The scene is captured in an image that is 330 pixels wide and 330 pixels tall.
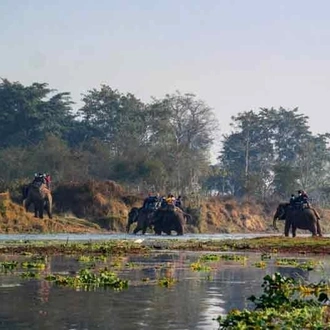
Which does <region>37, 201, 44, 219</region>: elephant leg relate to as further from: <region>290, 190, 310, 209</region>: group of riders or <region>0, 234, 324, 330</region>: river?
<region>0, 234, 324, 330</region>: river

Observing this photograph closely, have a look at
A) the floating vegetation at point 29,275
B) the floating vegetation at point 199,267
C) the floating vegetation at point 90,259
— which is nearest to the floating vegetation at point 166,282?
the floating vegetation at point 29,275

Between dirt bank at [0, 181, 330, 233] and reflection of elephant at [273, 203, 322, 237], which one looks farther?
dirt bank at [0, 181, 330, 233]

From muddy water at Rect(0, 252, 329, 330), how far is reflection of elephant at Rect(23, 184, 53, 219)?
3975 centimetres

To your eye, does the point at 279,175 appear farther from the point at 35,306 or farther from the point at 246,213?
the point at 35,306

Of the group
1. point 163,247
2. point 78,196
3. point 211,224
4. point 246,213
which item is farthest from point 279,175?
point 163,247

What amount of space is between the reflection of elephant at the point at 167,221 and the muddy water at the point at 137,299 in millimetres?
37095

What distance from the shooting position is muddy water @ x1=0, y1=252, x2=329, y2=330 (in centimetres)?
1980

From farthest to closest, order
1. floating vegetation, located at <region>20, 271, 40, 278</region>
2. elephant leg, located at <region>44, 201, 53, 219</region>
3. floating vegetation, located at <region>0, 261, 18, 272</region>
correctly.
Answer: elephant leg, located at <region>44, 201, 53, 219</region> → floating vegetation, located at <region>0, 261, 18, 272</region> → floating vegetation, located at <region>20, 271, 40, 278</region>

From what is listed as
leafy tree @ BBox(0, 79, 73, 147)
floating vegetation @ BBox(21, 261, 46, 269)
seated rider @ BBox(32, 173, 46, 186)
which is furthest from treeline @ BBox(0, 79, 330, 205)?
floating vegetation @ BBox(21, 261, 46, 269)

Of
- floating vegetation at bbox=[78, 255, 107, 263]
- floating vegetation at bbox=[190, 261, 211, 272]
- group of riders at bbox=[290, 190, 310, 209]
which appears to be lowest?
floating vegetation at bbox=[190, 261, 211, 272]

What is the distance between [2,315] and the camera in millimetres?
20578

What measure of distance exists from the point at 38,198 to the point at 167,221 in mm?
9427

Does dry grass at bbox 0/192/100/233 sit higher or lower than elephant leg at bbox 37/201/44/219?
lower

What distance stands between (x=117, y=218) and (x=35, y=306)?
60036 millimetres
